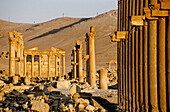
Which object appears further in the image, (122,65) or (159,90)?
(122,65)

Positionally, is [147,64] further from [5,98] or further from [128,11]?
[5,98]

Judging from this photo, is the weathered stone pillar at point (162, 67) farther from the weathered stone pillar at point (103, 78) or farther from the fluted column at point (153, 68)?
the weathered stone pillar at point (103, 78)

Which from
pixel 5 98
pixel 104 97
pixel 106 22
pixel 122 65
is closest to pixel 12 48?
pixel 5 98

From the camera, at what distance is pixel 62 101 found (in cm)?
1302

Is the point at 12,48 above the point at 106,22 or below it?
below

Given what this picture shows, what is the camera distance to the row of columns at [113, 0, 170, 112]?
22.3ft

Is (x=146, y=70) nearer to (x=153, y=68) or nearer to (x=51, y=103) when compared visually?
(x=153, y=68)

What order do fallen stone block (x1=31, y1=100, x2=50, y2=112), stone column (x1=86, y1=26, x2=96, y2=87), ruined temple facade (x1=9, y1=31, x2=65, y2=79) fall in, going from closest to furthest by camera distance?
fallen stone block (x1=31, y1=100, x2=50, y2=112), stone column (x1=86, y1=26, x2=96, y2=87), ruined temple facade (x1=9, y1=31, x2=65, y2=79)

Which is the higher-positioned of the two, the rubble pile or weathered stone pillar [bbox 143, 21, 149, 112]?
weathered stone pillar [bbox 143, 21, 149, 112]

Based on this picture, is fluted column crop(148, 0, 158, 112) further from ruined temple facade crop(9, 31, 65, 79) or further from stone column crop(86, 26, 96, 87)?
ruined temple facade crop(9, 31, 65, 79)

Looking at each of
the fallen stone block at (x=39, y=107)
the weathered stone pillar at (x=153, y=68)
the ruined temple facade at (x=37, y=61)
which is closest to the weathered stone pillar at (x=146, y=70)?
the weathered stone pillar at (x=153, y=68)

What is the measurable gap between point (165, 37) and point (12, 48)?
26.3m

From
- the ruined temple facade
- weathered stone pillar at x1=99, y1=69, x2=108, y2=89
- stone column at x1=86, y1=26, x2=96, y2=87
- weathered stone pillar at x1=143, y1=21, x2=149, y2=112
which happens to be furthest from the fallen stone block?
the ruined temple facade

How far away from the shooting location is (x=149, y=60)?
7.37 metres
